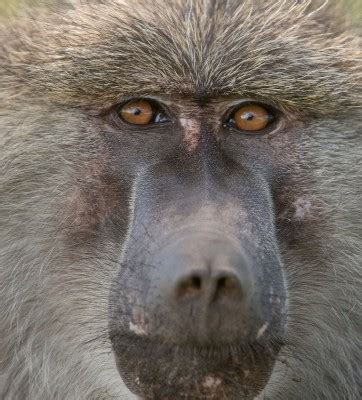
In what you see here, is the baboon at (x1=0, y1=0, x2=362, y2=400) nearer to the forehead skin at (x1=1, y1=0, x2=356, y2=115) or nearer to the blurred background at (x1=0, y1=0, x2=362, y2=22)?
the forehead skin at (x1=1, y1=0, x2=356, y2=115)

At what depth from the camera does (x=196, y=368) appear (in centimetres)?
288

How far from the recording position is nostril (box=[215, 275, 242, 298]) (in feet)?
9.05

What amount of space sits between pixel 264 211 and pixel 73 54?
1.08 m

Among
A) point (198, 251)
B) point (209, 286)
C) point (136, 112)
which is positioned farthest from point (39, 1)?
point (209, 286)

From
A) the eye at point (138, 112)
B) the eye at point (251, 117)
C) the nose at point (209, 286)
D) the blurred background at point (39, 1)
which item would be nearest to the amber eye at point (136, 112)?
the eye at point (138, 112)

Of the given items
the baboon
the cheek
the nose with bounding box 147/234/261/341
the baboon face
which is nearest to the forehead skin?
the baboon

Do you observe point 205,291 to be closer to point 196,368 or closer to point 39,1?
point 196,368

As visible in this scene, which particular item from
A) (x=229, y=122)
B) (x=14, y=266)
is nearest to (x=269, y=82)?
(x=229, y=122)

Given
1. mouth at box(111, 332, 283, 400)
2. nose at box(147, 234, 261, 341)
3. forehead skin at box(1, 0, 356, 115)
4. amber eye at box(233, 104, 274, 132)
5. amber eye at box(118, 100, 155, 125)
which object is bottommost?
mouth at box(111, 332, 283, 400)

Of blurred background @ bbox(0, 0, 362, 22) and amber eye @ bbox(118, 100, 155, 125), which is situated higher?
blurred background @ bbox(0, 0, 362, 22)

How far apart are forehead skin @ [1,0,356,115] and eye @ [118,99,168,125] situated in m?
0.06

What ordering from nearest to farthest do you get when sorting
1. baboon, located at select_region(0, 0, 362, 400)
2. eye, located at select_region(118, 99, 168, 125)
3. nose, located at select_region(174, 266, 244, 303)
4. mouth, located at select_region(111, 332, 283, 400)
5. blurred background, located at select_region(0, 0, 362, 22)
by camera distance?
nose, located at select_region(174, 266, 244, 303)
mouth, located at select_region(111, 332, 283, 400)
baboon, located at select_region(0, 0, 362, 400)
eye, located at select_region(118, 99, 168, 125)
blurred background, located at select_region(0, 0, 362, 22)

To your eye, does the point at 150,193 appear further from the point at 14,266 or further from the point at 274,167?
the point at 14,266

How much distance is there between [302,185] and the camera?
3.46 m
